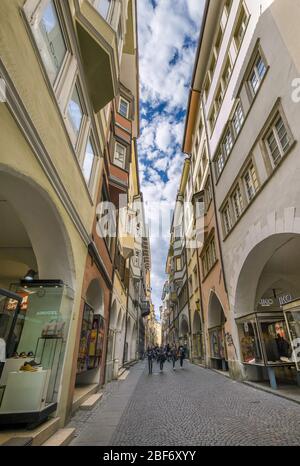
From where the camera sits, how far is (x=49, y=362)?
5.52 m

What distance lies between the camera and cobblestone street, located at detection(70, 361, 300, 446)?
457cm

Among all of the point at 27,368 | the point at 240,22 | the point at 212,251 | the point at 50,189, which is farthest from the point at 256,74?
the point at 27,368

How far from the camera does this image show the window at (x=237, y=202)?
12961 millimetres

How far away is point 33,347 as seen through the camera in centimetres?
547

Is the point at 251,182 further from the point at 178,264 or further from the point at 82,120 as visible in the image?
the point at 178,264

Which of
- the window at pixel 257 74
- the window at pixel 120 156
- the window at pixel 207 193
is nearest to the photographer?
the window at pixel 257 74

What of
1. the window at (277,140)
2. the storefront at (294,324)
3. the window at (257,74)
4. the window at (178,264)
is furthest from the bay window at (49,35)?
the window at (178,264)

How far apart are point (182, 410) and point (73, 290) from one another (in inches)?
188

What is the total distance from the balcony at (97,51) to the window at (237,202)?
27.5ft

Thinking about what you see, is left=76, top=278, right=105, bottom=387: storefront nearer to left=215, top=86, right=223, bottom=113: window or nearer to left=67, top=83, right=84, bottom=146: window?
left=67, top=83, right=84, bottom=146: window

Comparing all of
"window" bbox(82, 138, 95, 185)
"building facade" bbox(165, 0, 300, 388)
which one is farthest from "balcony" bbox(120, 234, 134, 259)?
"window" bbox(82, 138, 95, 185)

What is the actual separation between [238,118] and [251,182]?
435 cm

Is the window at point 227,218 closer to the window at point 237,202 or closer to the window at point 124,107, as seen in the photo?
the window at point 237,202

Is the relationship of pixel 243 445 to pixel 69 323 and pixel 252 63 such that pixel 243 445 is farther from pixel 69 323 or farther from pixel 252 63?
pixel 252 63
